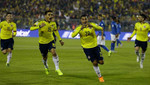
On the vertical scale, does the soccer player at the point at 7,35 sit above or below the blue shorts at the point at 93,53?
below

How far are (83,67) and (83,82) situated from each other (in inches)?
160

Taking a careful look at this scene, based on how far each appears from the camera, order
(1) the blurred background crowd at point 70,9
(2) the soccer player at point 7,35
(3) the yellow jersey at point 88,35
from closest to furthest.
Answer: (3) the yellow jersey at point 88,35 → (2) the soccer player at point 7,35 → (1) the blurred background crowd at point 70,9

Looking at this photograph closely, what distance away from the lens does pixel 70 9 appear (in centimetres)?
4725

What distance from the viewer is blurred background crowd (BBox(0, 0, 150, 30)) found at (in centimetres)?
4331

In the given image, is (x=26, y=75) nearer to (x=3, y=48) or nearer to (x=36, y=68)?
(x=36, y=68)

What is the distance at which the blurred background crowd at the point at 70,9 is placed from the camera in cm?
4331

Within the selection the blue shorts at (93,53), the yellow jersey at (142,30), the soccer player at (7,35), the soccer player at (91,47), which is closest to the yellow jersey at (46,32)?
the soccer player at (91,47)

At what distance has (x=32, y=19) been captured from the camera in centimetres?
4297

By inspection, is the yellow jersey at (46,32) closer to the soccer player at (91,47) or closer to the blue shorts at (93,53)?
the soccer player at (91,47)

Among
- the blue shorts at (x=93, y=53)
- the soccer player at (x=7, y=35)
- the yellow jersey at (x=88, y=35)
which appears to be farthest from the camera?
the soccer player at (x=7, y=35)

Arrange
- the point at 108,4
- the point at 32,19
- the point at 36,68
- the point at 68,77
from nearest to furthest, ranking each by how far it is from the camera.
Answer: the point at 68,77
the point at 36,68
the point at 32,19
the point at 108,4

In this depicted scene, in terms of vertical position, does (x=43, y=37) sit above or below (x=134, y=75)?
above

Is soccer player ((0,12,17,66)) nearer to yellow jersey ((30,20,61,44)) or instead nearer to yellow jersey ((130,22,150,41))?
yellow jersey ((30,20,61,44))

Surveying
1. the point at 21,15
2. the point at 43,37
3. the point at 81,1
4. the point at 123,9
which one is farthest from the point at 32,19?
the point at 43,37
